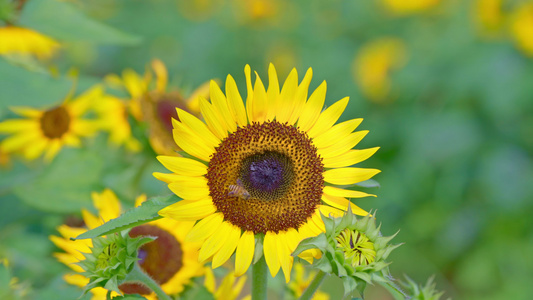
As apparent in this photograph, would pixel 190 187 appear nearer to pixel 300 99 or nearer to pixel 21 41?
pixel 300 99

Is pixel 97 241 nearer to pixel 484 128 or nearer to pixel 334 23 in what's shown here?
pixel 484 128

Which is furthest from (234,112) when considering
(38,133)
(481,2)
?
(481,2)

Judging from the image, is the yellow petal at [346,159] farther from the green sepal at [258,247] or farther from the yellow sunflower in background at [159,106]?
the yellow sunflower in background at [159,106]

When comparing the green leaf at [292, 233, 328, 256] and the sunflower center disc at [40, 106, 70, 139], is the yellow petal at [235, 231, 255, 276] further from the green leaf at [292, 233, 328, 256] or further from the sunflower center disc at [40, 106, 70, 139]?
the sunflower center disc at [40, 106, 70, 139]

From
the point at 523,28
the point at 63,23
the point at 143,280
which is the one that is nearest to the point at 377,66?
the point at 523,28

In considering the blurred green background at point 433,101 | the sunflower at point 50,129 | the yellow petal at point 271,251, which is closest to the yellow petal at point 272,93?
the yellow petal at point 271,251

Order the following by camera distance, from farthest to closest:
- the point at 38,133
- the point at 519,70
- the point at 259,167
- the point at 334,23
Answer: the point at 334,23 → the point at 519,70 → the point at 38,133 → the point at 259,167
